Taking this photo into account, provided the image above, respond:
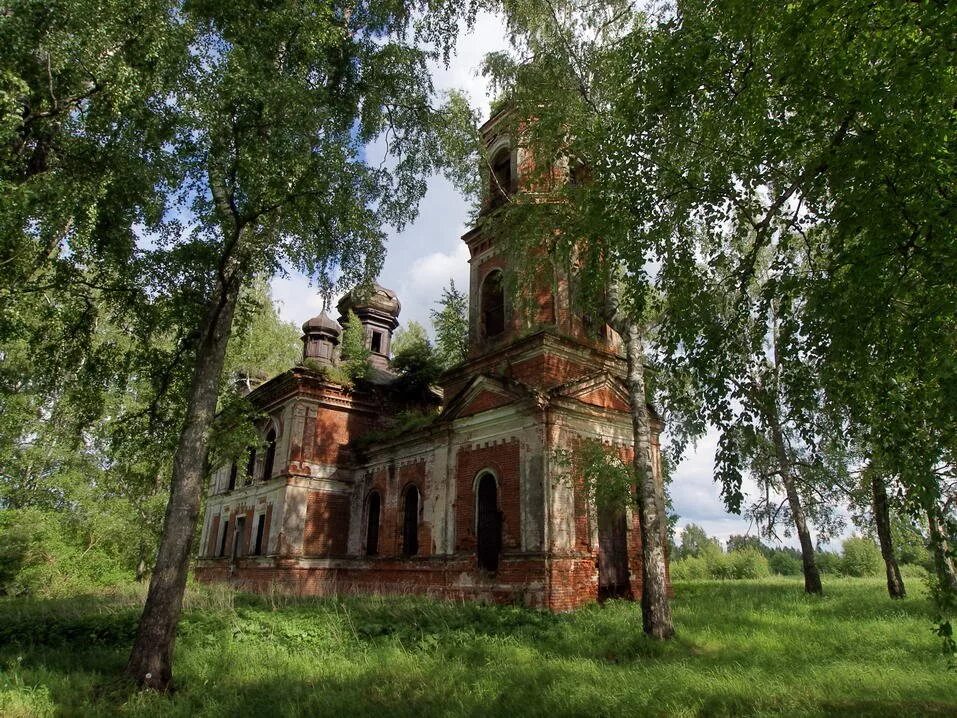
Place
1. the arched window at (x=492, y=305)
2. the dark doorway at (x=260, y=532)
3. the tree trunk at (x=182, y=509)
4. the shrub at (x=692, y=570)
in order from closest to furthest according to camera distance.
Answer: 1. the tree trunk at (x=182, y=509)
2. the arched window at (x=492, y=305)
3. the dark doorway at (x=260, y=532)
4. the shrub at (x=692, y=570)

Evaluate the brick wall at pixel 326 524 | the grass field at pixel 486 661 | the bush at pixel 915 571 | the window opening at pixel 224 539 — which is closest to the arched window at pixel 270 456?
the brick wall at pixel 326 524

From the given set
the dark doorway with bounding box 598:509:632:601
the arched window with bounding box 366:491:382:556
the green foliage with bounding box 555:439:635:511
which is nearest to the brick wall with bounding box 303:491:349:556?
the arched window with bounding box 366:491:382:556

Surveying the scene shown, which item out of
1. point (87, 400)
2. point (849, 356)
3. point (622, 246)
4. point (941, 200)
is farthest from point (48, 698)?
point (941, 200)

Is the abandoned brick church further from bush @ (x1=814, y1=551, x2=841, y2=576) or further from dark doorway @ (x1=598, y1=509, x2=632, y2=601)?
bush @ (x1=814, y1=551, x2=841, y2=576)

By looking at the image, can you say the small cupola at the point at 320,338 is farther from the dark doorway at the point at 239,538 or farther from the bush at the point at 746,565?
the bush at the point at 746,565

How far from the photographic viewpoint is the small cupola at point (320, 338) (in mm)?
24625

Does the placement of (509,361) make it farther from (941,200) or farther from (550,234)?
(941,200)

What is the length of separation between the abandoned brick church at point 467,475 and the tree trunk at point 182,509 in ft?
10.9

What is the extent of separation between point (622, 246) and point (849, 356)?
261 cm

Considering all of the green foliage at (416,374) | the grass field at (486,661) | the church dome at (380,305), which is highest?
the church dome at (380,305)

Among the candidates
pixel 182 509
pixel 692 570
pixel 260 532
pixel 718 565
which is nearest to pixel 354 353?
pixel 260 532

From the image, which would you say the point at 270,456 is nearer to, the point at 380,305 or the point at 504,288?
the point at 380,305

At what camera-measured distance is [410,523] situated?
18297mm

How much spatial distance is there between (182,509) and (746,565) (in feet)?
134
